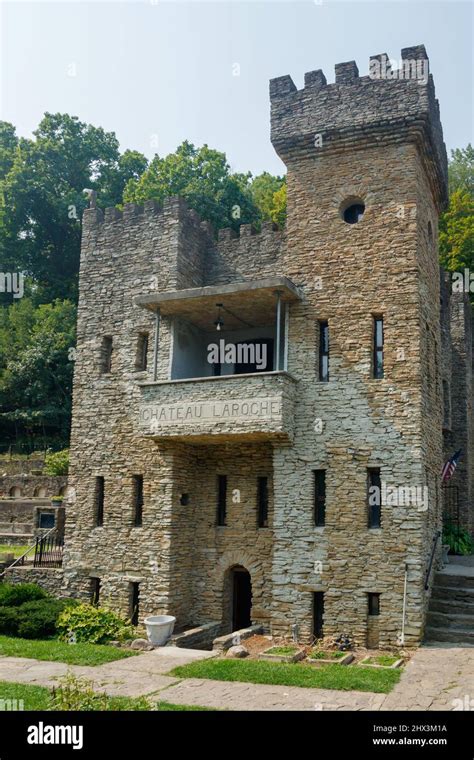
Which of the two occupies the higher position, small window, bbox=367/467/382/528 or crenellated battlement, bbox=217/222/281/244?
crenellated battlement, bbox=217/222/281/244

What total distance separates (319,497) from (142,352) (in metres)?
6.49

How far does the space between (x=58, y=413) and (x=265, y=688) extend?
88.9 ft

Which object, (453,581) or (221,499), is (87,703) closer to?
(221,499)

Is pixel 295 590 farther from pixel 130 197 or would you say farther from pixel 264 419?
pixel 130 197

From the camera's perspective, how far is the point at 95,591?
1814 cm

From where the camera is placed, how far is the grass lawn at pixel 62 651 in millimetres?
13758

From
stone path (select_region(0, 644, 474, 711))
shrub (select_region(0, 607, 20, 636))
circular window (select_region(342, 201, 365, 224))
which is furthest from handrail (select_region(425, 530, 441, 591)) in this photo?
shrub (select_region(0, 607, 20, 636))

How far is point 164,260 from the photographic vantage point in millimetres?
18875

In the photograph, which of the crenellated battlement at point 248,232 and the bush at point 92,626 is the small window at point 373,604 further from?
the crenellated battlement at point 248,232

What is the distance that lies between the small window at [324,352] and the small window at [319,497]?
230 centimetres

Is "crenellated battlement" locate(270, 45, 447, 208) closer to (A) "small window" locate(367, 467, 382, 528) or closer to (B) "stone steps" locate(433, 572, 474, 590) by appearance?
(A) "small window" locate(367, 467, 382, 528)

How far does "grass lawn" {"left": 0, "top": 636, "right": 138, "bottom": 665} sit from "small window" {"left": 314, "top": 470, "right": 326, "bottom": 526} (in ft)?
16.8

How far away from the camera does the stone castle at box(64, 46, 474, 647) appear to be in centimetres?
1546
